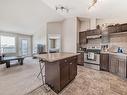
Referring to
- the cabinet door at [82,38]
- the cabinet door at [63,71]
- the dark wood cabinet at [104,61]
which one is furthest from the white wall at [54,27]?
the cabinet door at [63,71]

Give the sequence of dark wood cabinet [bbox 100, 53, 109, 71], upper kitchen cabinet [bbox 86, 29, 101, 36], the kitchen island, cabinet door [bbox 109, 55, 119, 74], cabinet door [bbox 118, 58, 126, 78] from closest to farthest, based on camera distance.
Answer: the kitchen island < cabinet door [bbox 118, 58, 126, 78] < cabinet door [bbox 109, 55, 119, 74] < dark wood cabinet [bbox 100, 53, 109, 71] < upper kitchen cabinet [bbox 86, 29, 101, 36]

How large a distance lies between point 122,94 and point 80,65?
9.50 feet

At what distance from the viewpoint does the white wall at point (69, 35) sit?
5.09 metres

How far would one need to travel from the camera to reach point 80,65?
Answer: 194 inches

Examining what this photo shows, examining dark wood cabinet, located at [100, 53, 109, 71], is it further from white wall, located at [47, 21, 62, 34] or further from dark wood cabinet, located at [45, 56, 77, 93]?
white wall, located at [47, 21, 62, 34]

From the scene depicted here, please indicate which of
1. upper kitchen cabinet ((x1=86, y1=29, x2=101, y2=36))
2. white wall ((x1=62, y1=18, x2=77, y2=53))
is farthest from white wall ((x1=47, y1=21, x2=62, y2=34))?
upper kitchen cabinet ((x1=86, y1=29, x2=101, y2=36))

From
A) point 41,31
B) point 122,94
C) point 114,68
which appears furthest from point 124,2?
point 41,31

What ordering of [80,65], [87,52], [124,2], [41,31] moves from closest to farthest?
1. [124,2]
2. [87,52]
3. [80,65]
4. [41,31]

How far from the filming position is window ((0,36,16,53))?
288 inches

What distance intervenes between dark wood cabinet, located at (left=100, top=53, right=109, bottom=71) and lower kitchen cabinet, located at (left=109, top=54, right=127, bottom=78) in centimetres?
15

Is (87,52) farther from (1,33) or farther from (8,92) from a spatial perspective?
(1,33)

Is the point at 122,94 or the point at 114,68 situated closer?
the point at 122,94

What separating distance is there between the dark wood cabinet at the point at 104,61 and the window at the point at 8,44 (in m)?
7.73

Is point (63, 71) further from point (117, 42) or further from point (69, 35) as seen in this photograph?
point (69, 35)
